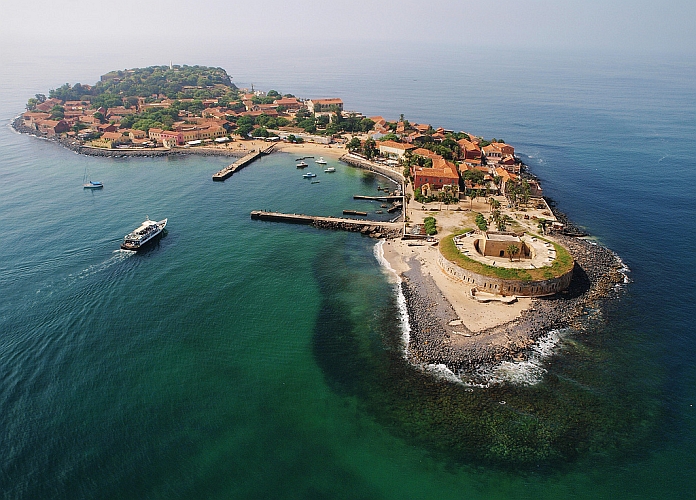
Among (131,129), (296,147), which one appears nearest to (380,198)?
(296,147)

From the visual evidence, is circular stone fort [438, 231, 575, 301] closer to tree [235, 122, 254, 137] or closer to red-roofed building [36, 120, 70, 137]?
tree [235, 122, 254, 137]

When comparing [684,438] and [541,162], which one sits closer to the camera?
[684,438]

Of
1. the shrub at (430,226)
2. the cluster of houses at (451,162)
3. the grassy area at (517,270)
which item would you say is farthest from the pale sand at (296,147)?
the grassy area at (517,270)

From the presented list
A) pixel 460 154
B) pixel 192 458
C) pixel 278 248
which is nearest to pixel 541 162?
pixel 460 154

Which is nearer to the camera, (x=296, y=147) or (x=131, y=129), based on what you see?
(x=296, y=147)

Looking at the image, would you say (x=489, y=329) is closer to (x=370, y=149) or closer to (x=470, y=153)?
(x=470, y=153)

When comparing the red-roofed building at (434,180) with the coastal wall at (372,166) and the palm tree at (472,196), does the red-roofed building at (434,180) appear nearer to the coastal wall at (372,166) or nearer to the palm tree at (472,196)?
the palm tree at (472,196)

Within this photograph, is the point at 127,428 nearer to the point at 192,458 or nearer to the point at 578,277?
the point at 192,458
